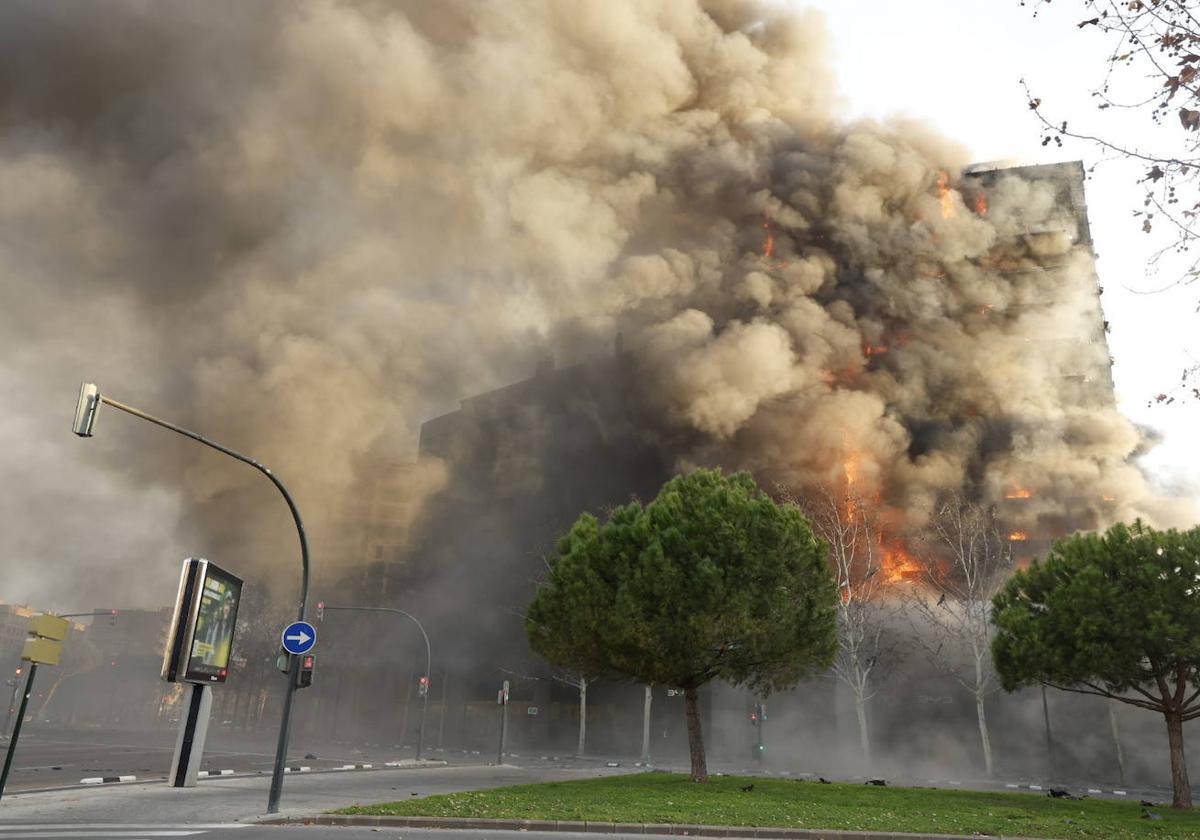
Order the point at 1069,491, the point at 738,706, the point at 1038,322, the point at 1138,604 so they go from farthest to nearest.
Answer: the point at 1038,322, the point at 1069,491, the point at 738,706, the point at 1138,604

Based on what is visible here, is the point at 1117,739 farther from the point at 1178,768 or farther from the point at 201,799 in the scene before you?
the point at 201,799

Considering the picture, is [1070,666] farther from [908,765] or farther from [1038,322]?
[1038,322]

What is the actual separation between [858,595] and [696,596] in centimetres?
2012

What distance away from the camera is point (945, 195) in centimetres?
6275

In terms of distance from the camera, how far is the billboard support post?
16.4 m

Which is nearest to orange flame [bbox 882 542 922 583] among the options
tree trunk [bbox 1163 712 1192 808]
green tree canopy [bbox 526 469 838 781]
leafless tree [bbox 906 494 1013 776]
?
leafless tree [bbox 906 494 1013 776]

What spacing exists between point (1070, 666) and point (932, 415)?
3507 cm

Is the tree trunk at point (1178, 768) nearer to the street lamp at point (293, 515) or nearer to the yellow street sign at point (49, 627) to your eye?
the street lamp at point (293, 515)

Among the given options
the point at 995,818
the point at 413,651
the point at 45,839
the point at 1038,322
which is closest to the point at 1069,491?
the point at 1038,322

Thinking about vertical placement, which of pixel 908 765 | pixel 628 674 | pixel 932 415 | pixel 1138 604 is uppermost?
pixel 932 415

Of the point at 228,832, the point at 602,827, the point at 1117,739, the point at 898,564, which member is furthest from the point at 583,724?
the point at 228,832

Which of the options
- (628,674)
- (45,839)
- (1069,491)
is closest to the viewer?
(45,839)

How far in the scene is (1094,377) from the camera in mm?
57000

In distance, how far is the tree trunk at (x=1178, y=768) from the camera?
19295 mm
